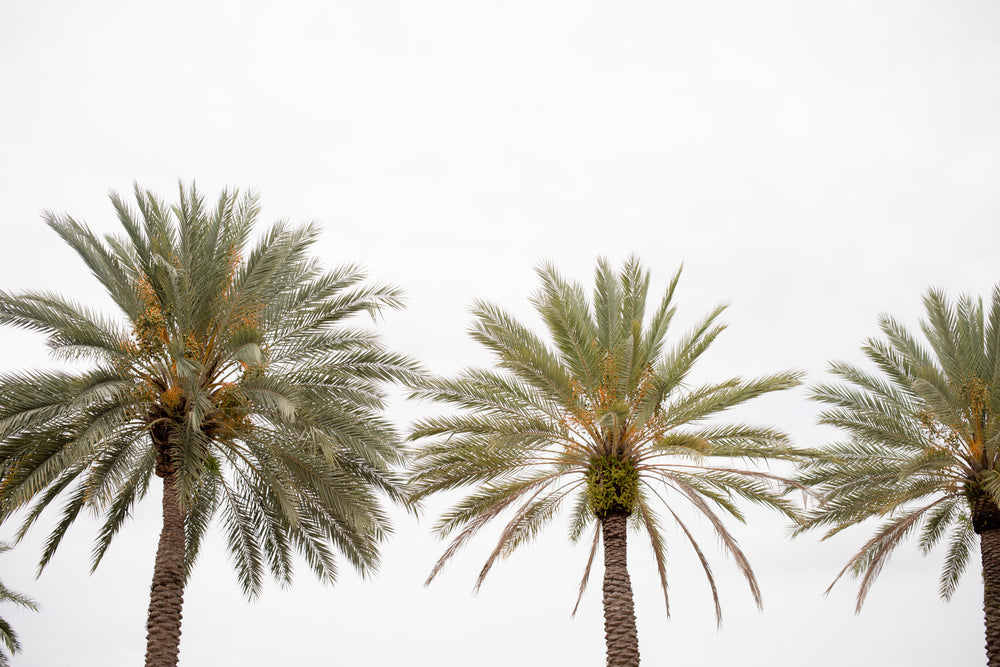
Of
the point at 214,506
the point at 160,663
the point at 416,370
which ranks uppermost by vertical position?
the point at 416,370

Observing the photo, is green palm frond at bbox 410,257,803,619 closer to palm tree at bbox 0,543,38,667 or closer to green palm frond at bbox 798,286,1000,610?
green palm frond at bbox 798,286,1000,610

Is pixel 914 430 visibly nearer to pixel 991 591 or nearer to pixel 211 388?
pixel 991 591

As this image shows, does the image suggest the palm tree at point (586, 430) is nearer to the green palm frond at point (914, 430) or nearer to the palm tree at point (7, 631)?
the green palm frond at point (914, 430)

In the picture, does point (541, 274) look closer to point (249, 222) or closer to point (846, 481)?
point (249, 222)

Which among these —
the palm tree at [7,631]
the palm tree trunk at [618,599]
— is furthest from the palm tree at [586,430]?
the palm tree at [7,631]

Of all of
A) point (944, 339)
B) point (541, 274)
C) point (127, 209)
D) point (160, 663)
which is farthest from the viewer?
point (944, 339)

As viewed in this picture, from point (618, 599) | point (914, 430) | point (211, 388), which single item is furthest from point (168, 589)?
point (914, 430)

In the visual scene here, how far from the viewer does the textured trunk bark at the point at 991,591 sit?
20.2 metres

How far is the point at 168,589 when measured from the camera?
56.3 ft

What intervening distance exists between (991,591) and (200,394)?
16077 mm

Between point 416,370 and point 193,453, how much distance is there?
4.24 metres

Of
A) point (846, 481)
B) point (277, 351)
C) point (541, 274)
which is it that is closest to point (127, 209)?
point (277, 351)

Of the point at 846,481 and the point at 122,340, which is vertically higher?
the point at 122,340

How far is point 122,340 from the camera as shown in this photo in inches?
677
